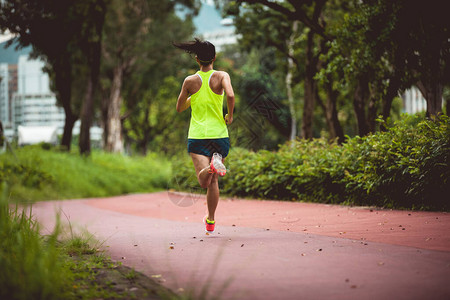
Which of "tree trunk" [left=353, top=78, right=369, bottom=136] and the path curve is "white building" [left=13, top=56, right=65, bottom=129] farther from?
the path curve

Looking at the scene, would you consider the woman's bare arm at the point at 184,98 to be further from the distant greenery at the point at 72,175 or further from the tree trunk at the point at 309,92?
the tree trunk at the point at 309,92

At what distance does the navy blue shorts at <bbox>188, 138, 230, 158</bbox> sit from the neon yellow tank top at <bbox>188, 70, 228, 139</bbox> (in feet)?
0.18

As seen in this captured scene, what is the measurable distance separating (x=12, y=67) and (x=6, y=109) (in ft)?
65.7

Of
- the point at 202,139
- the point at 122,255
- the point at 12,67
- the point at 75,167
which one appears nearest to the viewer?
the point at 122,255

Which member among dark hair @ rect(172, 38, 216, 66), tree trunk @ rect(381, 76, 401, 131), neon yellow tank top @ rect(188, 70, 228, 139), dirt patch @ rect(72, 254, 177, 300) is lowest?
dirt patch @ rect(72, 254, 177, 300)

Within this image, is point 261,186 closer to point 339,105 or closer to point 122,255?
point 122,255

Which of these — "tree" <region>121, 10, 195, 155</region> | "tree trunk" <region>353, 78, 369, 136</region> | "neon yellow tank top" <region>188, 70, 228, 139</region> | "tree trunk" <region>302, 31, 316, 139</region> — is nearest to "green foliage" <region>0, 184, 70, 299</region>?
"neon yellow tank top" <region>188, 70, 228, 139</region>

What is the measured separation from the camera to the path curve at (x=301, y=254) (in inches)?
139

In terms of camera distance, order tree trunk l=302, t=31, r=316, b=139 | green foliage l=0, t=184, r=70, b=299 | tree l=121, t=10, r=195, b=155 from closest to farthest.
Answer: green foliage l=0, t=184, r=70, b=299 < tree trunk l=302, t=31, r=316, b=139 < tree l=121, t=10, r=195, b=155

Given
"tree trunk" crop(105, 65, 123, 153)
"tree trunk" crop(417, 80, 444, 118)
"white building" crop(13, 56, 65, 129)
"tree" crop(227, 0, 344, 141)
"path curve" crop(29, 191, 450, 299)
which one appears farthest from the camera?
"white building" crop(13, 56, 65, 129)

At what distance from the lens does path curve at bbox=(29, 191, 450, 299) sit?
353 cm

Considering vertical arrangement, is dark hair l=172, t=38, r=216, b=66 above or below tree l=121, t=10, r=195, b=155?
below

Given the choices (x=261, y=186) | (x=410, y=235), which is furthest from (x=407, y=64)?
(x=410, y=235)

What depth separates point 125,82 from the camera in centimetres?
3850
